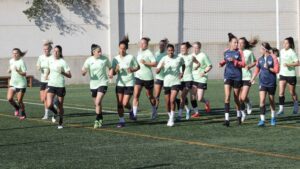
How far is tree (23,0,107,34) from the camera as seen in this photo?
4525 cm

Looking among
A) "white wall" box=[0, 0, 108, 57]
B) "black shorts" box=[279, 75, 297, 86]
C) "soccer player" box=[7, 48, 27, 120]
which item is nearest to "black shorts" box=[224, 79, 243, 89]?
"black shorts" box=[279, 75, 297, 86]

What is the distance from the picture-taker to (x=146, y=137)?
17531 millimetres

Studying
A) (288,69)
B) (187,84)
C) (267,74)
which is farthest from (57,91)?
(288,69)

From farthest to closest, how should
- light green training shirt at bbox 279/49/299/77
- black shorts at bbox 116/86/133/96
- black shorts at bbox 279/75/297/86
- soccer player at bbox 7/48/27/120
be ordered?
1. black shorts at bbox 279/75/297/86
2. light green training shirt at bbox 279/49/299/77
3. soccer player at bbox 7/48/27/120
4. black shorts at bbox 116/86/133/96

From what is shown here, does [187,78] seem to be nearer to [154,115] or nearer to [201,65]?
[201,65]

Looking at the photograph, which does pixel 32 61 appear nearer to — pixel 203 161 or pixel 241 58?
pixel 241 58

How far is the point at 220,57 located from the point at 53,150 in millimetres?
32478

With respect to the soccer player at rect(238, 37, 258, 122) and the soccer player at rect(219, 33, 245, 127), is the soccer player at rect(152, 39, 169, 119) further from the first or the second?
the soccer player at rect(219, 33, 245, 127)


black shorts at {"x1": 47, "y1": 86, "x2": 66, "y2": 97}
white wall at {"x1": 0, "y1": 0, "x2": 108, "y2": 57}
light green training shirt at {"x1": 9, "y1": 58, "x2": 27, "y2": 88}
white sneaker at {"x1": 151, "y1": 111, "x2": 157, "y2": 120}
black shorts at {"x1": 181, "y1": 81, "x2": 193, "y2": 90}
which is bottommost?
white sneaker at {"x1": 151, "y1": 111, "x2": 157, "y2": 120}

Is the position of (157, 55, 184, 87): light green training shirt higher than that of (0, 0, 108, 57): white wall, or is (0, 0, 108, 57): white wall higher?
(0, 0, 108, 57): white wall

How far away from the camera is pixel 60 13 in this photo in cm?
4603

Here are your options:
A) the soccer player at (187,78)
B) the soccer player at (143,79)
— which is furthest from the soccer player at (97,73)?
the soccer player at (187,78)

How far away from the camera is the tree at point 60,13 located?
148 ft

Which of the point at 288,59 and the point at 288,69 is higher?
the point at 288,59
